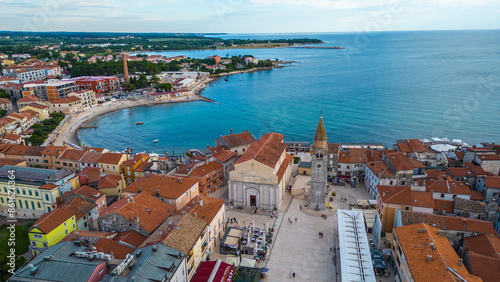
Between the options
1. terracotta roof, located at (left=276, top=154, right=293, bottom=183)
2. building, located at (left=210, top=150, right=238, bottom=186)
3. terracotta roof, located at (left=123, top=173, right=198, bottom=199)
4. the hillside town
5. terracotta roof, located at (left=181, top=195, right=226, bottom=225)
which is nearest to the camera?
the hillside town

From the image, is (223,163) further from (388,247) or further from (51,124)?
(51,124)

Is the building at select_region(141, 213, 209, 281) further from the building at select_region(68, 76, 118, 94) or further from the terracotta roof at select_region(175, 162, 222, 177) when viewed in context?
the building at select_region(68, 76, 118, 94)

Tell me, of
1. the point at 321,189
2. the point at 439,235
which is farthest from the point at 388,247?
the point at 321,189

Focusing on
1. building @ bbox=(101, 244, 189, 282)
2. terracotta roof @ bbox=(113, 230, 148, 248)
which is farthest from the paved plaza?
building @ bbox=(101, 244, 189, 282)

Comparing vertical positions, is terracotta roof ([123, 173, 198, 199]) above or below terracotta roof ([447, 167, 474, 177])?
→ above

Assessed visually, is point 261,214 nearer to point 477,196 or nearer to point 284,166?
point 284,166

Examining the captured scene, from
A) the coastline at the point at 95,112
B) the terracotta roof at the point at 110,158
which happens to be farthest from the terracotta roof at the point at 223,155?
the coastline at the point at 95,112

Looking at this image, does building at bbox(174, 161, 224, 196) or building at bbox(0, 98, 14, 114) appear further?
building at bbox(0, 98, 14, 114)
